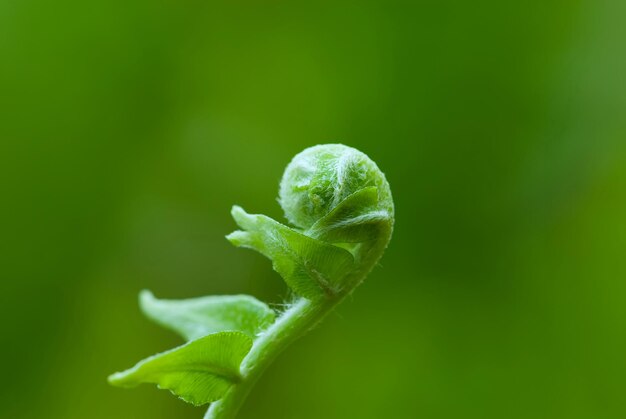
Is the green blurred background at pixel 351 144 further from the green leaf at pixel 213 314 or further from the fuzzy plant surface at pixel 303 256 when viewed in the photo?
the fuzzy plant surface at pixel 303 256

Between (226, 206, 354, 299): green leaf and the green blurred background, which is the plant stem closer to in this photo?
(226, 206, 354, 299): green leaf

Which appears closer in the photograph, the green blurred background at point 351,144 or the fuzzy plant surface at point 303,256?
the fuzzy plant surface at point 303,256

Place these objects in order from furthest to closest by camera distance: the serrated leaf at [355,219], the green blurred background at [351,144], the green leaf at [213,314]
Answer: the green blurred background at [351,144] < the green leaf at [213,314] < the serrated leaf at [355,219]

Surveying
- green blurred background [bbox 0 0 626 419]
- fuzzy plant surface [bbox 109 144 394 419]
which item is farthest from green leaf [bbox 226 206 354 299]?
green blurred background [bbox 0 0 626 419]

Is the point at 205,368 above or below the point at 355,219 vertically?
below

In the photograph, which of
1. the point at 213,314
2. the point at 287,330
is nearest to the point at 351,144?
the point at 213,314

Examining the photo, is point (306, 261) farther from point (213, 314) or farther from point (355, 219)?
point (213, 314)

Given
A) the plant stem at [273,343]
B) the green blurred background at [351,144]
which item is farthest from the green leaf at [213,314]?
the green blurred background at [351,144]
